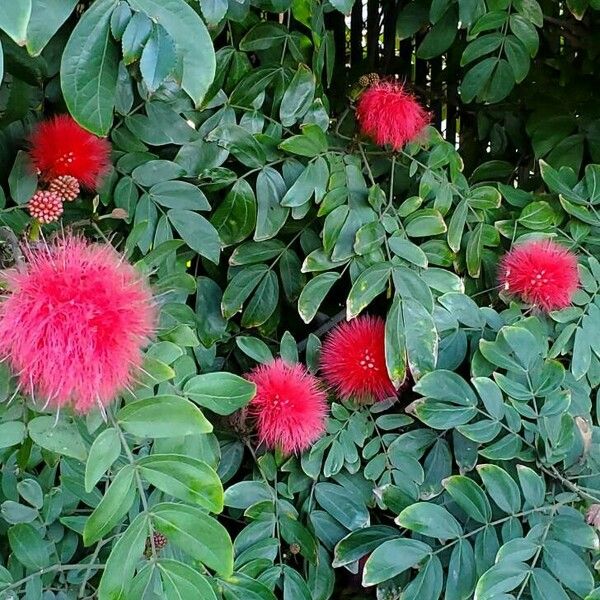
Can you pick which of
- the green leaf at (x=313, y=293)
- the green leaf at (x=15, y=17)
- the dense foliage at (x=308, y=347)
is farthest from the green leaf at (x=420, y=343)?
the green leaf at (x=15, y=17)

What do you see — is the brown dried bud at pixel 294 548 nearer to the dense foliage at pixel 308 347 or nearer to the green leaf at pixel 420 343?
the dense foliage at pixel 308 347

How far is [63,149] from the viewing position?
33.6 inches

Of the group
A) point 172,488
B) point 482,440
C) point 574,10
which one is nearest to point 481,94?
point 574,10

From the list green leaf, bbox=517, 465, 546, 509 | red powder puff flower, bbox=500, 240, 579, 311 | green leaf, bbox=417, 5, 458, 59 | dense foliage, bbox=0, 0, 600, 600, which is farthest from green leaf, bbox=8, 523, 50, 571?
green leaf, bbox=417, 5, 458, 59

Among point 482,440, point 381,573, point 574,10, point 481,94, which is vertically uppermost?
point 574,10

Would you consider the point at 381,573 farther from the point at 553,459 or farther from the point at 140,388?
the point at 140,388

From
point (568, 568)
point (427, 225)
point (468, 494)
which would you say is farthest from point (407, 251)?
point (568, 568)

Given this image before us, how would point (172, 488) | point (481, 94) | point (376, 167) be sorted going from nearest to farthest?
point (172, 488) → point (376, 167) → point (481, 94)

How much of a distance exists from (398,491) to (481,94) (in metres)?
0.68

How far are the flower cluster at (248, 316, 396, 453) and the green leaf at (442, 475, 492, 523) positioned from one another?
15 cm

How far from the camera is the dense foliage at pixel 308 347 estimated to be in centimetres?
72

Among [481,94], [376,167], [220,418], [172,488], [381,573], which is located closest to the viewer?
[172,488]

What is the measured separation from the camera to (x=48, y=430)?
623mm

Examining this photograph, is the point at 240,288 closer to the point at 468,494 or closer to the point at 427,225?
the point at 427,225
